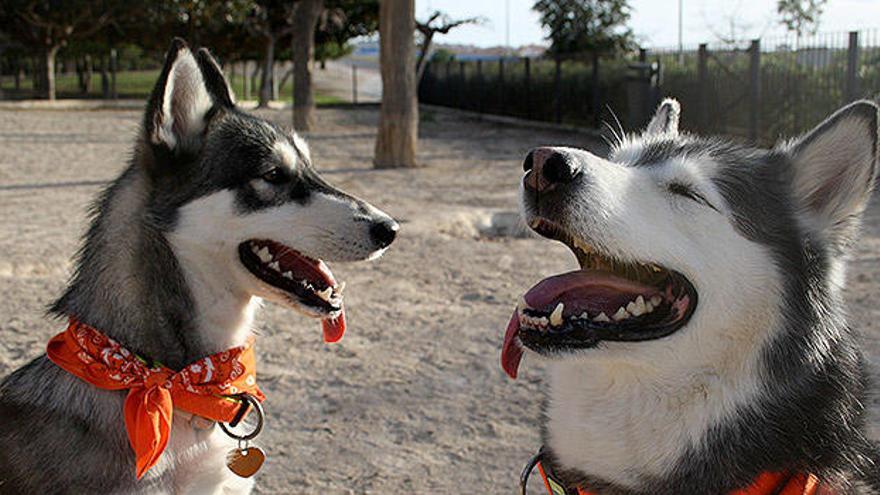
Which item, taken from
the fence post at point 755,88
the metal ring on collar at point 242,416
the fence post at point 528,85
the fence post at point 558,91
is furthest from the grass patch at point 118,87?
the metal ring on collar at point 242,416

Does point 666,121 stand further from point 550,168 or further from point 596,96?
point 596,96

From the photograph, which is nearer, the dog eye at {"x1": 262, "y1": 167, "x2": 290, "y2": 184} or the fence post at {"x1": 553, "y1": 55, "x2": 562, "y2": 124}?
the dog eye at {"x1": 262, "y1": 167, "x2": 290, "y2": 184}

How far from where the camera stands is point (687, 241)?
7.02 feet

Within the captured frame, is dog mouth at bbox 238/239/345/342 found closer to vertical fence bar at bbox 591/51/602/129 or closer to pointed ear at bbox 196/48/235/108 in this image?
pointed ear at bbox 196/48/235/108

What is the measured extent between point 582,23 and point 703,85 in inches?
614

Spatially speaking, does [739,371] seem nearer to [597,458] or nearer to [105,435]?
[597,458]

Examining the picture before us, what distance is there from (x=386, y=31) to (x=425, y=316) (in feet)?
24.9

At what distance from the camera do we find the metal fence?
13.5 metres

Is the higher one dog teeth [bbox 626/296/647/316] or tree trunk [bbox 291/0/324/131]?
tree trunk [bbox 291/0/324/131]

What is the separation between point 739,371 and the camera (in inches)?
81.8

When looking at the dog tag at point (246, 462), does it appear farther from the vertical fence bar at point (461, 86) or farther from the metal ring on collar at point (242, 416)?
the vertical fence bar at point (461, 86)

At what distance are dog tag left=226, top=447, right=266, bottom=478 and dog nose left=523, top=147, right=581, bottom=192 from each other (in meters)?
1.24

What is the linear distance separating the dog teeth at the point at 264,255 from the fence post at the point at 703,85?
47.8 ft

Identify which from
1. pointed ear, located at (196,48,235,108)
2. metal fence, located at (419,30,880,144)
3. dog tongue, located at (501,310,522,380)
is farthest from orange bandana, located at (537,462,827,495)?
metal fence, located at (419,30,880,144)
